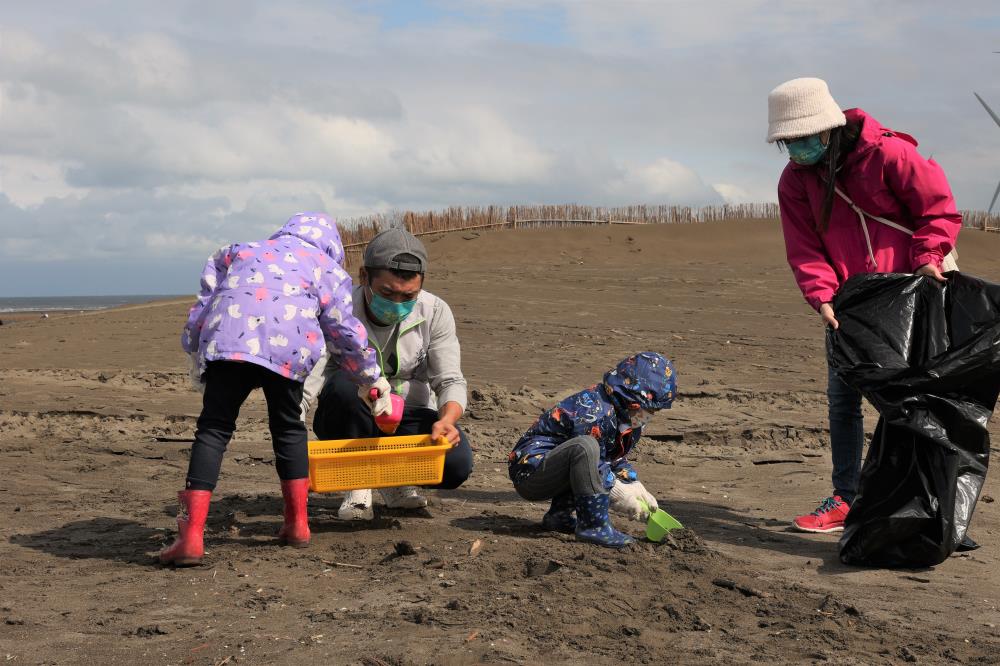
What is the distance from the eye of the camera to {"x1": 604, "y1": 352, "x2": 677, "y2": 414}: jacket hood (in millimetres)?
3902

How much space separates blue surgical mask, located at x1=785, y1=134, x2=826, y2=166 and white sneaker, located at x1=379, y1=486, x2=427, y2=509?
2.14 m

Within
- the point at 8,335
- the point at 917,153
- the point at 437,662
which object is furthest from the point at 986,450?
the point at 8,335

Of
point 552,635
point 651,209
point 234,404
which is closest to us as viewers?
point 552,635

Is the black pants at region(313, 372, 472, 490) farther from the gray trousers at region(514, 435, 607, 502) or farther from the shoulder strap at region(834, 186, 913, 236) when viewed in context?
the shoulder strap at region(834, 186, 913, 236)

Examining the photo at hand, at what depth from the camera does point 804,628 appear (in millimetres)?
3025

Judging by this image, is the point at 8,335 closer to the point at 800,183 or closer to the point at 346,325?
the point at 346,325

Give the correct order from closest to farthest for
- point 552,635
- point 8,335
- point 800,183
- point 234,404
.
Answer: point 552,635
point 234,404
point 800,183
point 8,335

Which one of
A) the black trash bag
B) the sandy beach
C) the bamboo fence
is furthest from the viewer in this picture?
the bamboo fence

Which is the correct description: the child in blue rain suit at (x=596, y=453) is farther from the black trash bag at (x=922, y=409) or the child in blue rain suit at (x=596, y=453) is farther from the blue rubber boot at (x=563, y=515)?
Answer: the black trash bag at (x=922, y=409)

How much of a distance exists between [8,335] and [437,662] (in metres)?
10.0

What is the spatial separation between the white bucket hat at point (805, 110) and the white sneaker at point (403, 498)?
84.1 inches

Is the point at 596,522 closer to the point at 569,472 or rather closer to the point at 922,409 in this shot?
the point at 569,472

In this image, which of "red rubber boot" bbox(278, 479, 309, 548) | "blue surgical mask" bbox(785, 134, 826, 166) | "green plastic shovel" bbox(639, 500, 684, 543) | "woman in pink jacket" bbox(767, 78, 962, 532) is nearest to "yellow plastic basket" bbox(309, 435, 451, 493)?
"red rubber boot" bbox(278, 479, 309, 548)

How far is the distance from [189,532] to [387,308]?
45.5 inches
